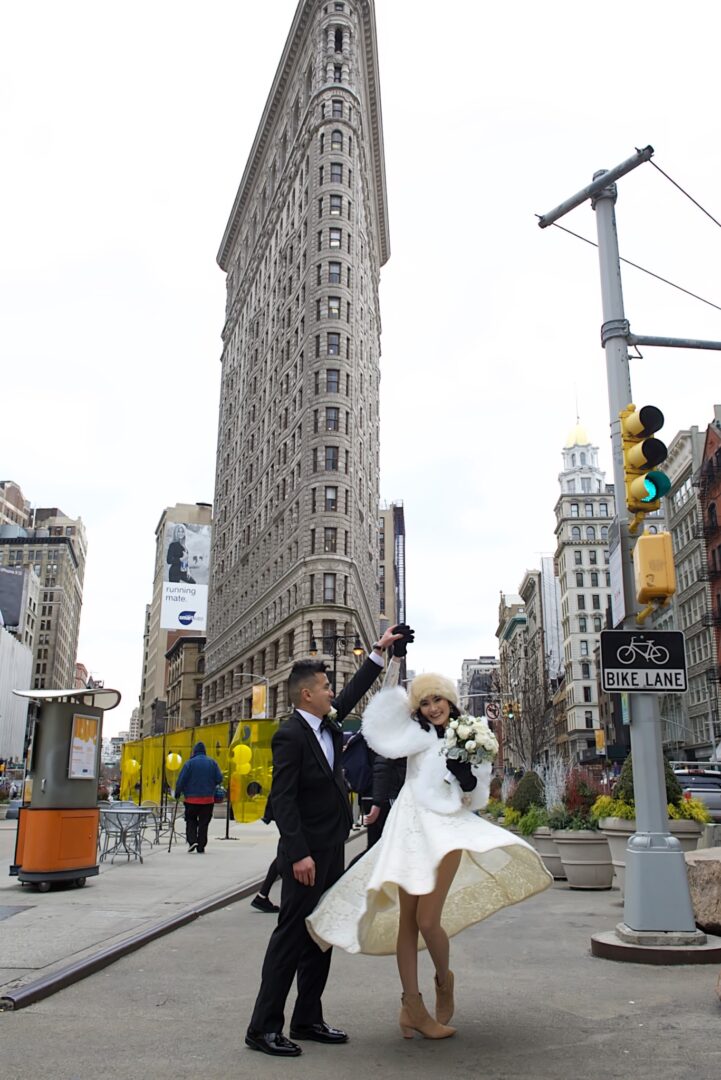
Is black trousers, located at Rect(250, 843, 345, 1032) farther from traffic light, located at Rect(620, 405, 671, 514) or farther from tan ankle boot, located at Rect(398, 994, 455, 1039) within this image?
traffic light, located at Rect(620, 405, 671, 514)

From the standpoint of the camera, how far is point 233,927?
9523mm

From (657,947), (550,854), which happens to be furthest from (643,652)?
(550,854)

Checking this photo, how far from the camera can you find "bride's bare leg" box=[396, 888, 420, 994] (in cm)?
495

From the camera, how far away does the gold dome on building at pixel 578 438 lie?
140500mm

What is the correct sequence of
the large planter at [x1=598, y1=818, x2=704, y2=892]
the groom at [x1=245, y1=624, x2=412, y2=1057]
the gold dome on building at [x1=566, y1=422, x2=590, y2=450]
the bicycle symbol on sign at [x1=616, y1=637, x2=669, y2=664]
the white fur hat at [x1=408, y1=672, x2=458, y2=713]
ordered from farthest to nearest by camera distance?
the gold dome on building at [x1=566, y1=422, x2=590, y2=450], the large planter at [x1=598, y1=818, x2=704, y2=892], the bicycle symbol on sign at [x1=616, y1=637, x2=669, y2=664], the white fur hat at [x1=408, y1=672, x2=458, y2=713], the groom at [x1=245, y1=624, x2=412, y2=1057]

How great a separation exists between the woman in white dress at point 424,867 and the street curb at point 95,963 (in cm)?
222

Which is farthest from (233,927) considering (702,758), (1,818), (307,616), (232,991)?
(702,758)

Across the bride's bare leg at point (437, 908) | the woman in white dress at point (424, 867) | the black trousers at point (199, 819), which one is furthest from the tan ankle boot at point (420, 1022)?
the black trousers at point (199, 819)

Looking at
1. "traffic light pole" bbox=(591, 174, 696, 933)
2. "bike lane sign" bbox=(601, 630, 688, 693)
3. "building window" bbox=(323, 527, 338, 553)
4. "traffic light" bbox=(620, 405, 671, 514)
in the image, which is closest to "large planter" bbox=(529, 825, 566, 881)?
"traffic light pole" bbox=(591, 174, 696, 933)

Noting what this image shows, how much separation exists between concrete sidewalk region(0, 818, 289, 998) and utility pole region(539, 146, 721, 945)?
4.39 metres

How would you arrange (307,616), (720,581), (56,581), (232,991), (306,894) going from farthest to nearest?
(56,581) → (307,616) → (720,581) → (232,991) → (306,894)

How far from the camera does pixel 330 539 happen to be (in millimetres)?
64688

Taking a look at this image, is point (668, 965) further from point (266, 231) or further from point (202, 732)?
point (266, 231)

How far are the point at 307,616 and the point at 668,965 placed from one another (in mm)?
56513
